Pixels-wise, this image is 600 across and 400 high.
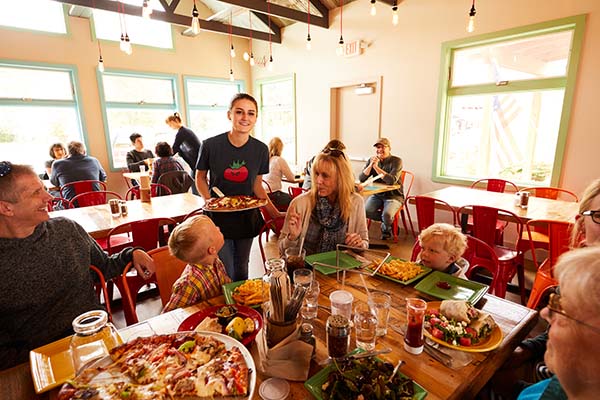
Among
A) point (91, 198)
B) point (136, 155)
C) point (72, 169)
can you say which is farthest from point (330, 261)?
point (136, 155)

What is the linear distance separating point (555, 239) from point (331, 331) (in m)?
2.15

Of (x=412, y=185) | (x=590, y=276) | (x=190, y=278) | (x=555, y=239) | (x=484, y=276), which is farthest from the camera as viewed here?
(x=412, y=185)

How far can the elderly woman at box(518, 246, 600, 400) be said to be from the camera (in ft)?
1.94

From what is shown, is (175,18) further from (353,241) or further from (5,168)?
(353,241)

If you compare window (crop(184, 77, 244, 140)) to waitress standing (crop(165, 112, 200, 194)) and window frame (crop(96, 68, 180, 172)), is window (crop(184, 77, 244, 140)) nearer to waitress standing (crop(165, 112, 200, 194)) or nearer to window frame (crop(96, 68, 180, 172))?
window frame (crop(96, 68, 180, 172))

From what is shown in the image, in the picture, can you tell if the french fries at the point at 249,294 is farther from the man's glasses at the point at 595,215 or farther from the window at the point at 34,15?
the window at the point at 34,15

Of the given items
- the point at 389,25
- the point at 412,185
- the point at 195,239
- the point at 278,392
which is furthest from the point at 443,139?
the point at 278,392

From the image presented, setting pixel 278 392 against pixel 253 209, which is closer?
pixel 278 392

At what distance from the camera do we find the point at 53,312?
129 cm

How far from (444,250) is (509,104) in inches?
140

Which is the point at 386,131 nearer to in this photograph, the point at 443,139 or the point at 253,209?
the point at 443,139

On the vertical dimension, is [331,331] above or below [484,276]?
above

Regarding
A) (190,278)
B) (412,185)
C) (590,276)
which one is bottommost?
(412,185)

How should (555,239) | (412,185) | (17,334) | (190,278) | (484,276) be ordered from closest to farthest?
1. (17,334)
2. (190,278)
3. (555,239)
4. (484,276)
5. (412,185)
